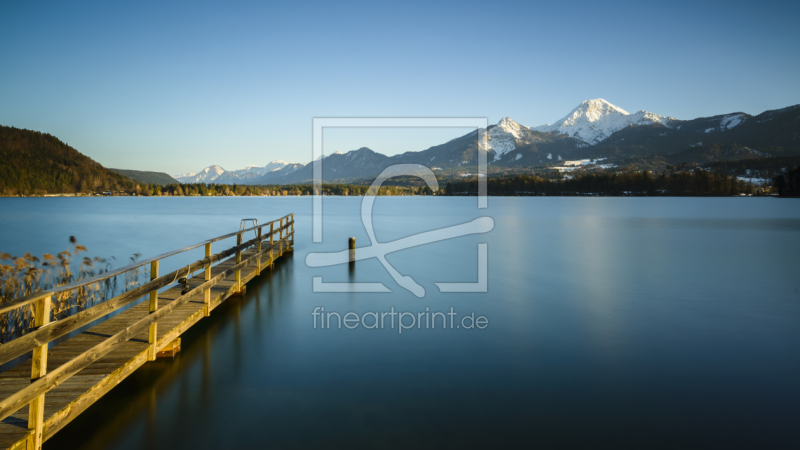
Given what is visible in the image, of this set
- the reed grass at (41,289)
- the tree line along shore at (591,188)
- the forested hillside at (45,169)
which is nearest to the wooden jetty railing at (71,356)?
the reed grass at (41,289)

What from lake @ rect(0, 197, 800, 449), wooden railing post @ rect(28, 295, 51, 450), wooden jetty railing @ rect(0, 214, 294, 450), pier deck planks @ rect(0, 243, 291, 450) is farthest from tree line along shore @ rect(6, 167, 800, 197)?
wooden railing post @ rect(28, 295, 51, 450)

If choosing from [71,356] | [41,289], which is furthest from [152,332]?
[41,289]

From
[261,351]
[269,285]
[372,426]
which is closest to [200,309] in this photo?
[261,351]

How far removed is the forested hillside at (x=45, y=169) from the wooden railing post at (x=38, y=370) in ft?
551

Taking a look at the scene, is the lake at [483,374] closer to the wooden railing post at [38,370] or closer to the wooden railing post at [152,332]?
the wooden railing post at [152,332]

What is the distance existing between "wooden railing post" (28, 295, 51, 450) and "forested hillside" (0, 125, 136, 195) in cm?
16786

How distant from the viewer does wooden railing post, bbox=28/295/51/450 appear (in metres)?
3.63

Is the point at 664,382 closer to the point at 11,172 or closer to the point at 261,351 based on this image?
the point at 261,351

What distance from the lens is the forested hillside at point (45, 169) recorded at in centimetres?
13600

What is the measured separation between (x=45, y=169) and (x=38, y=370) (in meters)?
187

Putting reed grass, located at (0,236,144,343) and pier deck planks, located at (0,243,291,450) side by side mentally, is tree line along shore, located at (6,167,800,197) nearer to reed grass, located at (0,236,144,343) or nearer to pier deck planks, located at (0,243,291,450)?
reed grass, located at (0,236,144,343)

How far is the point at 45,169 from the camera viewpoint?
14875 centimetres

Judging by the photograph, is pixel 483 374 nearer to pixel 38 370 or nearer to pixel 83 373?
pixel 83 373

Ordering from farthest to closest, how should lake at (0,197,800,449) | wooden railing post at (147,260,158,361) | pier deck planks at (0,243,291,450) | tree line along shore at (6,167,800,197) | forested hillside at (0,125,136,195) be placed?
tree line along shore at (6,167,800,197) < forested hillside at (0,125,136,195) < wooden railing post at (147,260,158,361) < lake at (0,197,800,449) < pier deck planks at (0,243,291,450)
